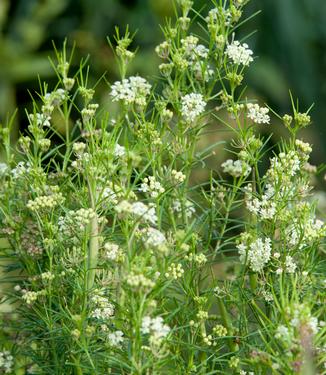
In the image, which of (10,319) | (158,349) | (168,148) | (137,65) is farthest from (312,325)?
(137,65)

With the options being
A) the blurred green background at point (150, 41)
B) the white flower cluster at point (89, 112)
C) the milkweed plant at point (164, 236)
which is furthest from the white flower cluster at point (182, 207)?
the blurred green background at point (150, 41)

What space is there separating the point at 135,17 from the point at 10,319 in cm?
271

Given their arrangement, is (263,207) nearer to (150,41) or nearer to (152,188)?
(152,188)

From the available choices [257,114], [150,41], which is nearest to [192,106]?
[257,114]

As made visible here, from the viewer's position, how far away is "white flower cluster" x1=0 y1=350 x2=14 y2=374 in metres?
1.37

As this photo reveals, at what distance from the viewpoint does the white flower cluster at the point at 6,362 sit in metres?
1.37

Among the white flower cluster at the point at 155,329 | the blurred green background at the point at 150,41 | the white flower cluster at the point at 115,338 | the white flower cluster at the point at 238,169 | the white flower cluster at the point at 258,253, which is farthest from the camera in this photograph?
the blurred green background at the point at 150,41

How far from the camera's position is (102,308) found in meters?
1.24

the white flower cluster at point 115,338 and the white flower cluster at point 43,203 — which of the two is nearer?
the white flower cluster at point 115,338

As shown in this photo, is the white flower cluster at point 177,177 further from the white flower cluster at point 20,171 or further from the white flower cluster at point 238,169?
the white flower cluster at point 20,171

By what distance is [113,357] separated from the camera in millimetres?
1144

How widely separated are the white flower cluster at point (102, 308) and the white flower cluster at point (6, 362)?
0.22 metres

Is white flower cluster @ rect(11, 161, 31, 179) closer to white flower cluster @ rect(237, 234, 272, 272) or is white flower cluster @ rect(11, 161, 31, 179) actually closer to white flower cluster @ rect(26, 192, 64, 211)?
white flower cluster @ rect(26, 192, 64, 211)

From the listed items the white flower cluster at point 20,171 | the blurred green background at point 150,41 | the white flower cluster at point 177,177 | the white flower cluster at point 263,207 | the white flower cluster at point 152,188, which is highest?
the blurred green background at point 150,41
